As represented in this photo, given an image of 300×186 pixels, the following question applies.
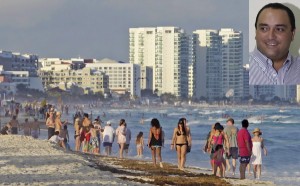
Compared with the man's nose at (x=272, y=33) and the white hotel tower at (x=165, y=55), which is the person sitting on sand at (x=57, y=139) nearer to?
the man's nose at (x=272, y=33)

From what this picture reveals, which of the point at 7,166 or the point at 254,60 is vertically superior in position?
the point at 254,60

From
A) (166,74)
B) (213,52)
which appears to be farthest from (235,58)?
(166,74)

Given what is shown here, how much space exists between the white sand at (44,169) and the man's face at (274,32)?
119 inches

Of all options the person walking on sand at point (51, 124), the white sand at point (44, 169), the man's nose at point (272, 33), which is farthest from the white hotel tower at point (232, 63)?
the man's nose at point (272, 33)

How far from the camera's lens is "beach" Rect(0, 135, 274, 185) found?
51.9 ft

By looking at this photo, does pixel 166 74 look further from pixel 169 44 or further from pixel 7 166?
pixel 7 166

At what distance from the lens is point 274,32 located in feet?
50.9

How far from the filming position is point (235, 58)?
164750 mm

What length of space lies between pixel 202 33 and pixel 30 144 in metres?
164

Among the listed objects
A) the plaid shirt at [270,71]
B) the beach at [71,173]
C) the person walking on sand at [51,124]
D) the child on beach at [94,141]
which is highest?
Answer: the plaid shirt at [270,71]

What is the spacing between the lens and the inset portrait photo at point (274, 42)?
50.7 feet

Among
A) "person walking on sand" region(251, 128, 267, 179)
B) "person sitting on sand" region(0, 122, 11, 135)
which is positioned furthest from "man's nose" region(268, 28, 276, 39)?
"person sitting on sand" region(0, 122, 11, 135)

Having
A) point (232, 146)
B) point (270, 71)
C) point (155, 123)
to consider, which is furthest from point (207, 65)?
point (270, 71)

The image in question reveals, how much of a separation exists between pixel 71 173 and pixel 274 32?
4.24 metres
